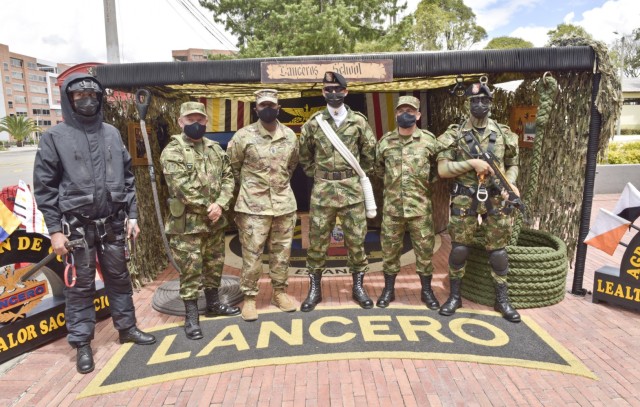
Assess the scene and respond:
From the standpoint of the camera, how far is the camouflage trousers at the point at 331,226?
13.1 ft

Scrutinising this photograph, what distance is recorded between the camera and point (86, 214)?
3.19 m

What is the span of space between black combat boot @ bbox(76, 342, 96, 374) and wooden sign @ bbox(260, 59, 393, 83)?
2.70 meters

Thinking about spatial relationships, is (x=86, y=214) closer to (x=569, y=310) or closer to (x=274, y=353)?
(x=274, y=353)

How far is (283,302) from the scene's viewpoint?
163 inches

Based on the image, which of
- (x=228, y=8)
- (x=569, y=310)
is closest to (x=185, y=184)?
(x=569, y=310)

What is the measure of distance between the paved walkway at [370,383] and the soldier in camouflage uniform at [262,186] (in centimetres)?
105

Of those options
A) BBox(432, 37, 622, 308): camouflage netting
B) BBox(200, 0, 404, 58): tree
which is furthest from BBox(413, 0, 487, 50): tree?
BBox(432, 37, 622, 308): camouflage netting

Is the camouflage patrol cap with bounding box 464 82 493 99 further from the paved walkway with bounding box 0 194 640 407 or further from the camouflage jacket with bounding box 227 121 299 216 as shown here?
the paved walkway with bounding box 0 194 640 407

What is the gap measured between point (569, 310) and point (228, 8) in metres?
Answer: 21.5

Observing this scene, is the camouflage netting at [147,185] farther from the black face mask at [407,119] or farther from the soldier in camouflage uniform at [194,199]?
the black face mask at [407,119]

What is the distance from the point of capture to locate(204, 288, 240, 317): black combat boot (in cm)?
405

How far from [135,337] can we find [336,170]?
226cm

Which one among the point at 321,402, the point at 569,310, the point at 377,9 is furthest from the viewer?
the point at 377,9

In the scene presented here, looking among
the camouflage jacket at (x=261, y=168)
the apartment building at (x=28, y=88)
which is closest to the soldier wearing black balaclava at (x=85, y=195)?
the camouflage jacket at (x=261, y=168)
